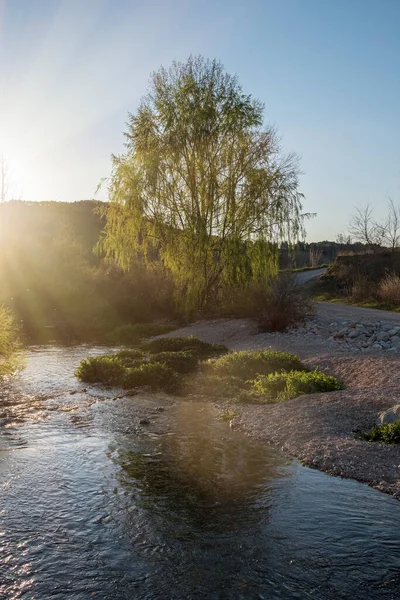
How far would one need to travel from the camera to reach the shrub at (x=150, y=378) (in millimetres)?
11859

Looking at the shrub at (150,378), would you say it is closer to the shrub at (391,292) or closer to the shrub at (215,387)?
the shrub at (215,387)

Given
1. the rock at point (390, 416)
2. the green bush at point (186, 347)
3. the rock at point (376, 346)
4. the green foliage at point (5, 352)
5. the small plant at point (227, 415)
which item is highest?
the green foliage at point (5, 352)

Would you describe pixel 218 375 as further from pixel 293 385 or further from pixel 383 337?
pixel 383 337

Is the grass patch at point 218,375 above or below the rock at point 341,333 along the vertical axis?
below

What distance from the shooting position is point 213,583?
4121mm

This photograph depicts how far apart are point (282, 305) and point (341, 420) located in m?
9.85

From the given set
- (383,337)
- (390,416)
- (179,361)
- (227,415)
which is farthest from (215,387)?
(383,337)

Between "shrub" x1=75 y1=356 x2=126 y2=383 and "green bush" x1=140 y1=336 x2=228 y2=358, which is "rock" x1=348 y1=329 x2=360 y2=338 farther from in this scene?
"shrub" x1=75 y1=356 x2=126 y2=383

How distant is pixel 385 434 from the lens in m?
7.37

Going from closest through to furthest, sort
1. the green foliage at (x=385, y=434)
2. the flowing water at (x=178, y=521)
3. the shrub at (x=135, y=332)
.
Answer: the flowing water at (x=178, y=521) < the green foliage at (x=385, y=434) < the shrub at (x=135, y=332)

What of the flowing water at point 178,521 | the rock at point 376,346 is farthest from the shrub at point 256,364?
the flowing water at point 178,521

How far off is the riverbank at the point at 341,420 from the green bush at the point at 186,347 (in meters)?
2.74

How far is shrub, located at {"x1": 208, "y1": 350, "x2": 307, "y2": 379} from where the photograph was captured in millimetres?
12461

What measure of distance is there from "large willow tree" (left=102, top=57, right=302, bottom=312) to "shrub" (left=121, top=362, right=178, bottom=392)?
9695mm
